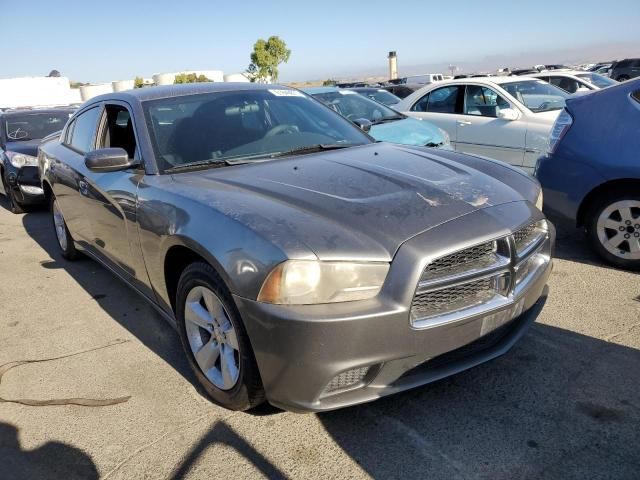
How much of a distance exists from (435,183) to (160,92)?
6.86 ft

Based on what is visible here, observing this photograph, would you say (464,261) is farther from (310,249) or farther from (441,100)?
(441,100)

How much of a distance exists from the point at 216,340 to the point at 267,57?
59595mm

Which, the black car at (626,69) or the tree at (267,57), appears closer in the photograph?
the black car at (626,69)

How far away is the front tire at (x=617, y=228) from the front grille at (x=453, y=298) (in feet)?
7.88

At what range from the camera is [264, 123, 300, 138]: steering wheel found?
368 cm

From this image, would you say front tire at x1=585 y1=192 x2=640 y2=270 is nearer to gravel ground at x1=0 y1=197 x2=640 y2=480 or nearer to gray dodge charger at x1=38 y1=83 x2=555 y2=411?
gravel ground at x1=0 y1=197 x2=640 y2=480

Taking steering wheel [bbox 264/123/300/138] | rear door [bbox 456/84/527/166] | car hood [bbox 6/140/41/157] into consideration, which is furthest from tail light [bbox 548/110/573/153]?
car hood [bbox 6/140/41/157]

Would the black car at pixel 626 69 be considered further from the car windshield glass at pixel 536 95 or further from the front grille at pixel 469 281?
the front grille at pixel 469 281

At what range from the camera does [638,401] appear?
2.62 meters

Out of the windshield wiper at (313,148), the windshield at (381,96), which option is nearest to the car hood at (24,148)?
the windshield wiper at (313,148)

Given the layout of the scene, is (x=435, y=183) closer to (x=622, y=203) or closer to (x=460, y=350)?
(x=460, y=350)

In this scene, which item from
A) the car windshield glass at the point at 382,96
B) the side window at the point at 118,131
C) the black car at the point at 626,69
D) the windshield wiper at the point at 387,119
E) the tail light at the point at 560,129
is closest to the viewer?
the side window at the point at 118,131

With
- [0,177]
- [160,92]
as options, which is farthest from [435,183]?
[0,177]

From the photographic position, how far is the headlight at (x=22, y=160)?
803 centimetres
